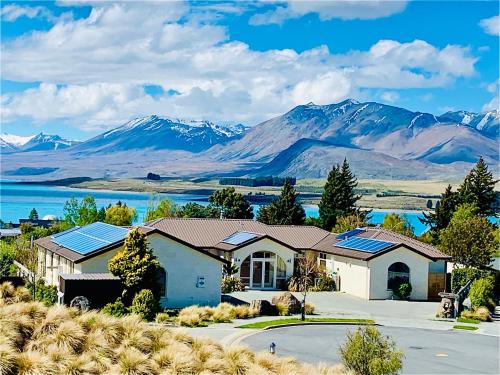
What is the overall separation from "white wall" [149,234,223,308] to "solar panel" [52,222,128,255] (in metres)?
2.05

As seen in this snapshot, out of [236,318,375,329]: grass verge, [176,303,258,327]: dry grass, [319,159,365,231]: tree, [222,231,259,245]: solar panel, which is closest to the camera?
[176,303,258,327]: dry grass

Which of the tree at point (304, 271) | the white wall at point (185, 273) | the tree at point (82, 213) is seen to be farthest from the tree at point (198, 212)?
the white wall at point (185, 273)

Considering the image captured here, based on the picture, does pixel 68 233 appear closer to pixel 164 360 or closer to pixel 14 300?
pixel 14 300

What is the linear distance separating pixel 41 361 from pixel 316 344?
597 inches

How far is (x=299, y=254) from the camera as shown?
4975 centimetres

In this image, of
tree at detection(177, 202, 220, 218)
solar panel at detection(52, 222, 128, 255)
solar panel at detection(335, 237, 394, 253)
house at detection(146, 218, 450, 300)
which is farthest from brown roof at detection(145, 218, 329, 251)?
tree at detection(177, 202, 220, 218)

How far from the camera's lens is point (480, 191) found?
69.0m

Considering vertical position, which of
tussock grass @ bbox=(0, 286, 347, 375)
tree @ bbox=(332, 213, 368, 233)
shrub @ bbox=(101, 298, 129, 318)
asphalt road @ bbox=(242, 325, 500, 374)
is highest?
tree @ bbox=(332, 213, 368, 233)

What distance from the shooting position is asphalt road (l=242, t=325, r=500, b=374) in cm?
2483

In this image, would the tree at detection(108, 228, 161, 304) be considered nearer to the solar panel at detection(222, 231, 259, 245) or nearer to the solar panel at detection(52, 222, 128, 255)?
the solar panel at detection(52, 222, 128, 255)

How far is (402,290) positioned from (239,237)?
1077 centimetres

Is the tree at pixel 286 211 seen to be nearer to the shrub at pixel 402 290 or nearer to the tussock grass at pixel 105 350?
the shrub at pixel 402 290

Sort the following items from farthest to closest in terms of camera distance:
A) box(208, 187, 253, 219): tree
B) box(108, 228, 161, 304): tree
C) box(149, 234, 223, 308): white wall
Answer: box(208, 187, 253, 219): tree < box(149, 234, 223, 308): white wall < box(108, 228, 161, 304): tree

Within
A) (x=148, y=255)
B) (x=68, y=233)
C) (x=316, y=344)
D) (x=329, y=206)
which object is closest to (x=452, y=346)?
(x=316, y=344)
